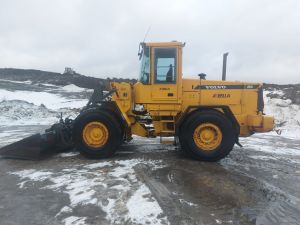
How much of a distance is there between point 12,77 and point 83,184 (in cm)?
4767

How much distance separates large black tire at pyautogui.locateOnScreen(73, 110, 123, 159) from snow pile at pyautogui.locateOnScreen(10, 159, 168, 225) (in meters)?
0.43

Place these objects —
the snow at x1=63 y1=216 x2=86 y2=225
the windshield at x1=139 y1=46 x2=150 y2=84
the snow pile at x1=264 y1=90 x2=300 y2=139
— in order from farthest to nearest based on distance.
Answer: the snow pile at x1=264 y1=90 x2=300 y2=139
the windshield at x1=139 y1=46 x2=150 y2=84
the snow at x1=63 y1=216 x2=86 y2=225

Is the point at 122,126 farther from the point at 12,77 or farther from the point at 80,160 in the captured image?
the point at 12,77

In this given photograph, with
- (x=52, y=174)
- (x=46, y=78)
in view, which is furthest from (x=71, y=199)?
(x=46, y=78)

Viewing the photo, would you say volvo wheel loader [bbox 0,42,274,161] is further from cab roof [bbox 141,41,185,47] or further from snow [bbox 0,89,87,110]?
snow [bbox 0,89,87,110]

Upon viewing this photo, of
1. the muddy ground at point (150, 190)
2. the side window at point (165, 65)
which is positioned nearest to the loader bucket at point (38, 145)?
the muddy ground at point (150, 190)

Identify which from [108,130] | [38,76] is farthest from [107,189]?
[38,76]

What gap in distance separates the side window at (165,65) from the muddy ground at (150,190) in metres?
1.85

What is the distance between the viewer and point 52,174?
7.82m

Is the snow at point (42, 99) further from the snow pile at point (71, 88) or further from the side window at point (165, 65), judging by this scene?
the side window at point (165, 65)

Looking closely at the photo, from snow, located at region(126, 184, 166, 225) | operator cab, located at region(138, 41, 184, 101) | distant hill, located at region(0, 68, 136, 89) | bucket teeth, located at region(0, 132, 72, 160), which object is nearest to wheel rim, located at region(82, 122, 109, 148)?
bucket teeth, located at region(0, 132, 72, 160)

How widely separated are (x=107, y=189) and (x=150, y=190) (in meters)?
0.72

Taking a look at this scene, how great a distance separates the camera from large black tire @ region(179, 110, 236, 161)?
916cm

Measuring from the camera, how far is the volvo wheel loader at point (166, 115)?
923cm
